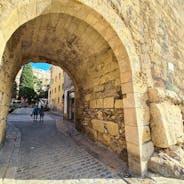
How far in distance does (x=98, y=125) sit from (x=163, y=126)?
1737mm

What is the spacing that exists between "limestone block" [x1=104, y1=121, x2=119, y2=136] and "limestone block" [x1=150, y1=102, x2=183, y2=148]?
2.41ft

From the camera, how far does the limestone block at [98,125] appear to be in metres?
3.84

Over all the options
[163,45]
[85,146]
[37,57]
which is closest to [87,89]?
[85,146]

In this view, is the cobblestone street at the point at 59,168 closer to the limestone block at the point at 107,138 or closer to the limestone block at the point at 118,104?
the limestone block at the point at 107,138

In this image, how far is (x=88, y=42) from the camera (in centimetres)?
350

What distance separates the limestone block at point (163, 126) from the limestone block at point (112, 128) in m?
0.73

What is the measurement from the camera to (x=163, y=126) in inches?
108

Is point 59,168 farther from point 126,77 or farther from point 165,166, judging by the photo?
point 126,77

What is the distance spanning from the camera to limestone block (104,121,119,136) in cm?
325

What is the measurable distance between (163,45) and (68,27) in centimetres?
250

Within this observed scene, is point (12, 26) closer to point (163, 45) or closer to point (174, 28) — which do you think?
point (163, 45)

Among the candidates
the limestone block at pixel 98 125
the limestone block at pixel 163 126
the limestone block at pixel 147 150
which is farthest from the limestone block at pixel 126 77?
the limestone block at pixel 98 125

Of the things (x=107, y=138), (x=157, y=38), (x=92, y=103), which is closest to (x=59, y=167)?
(x=107, y=138)

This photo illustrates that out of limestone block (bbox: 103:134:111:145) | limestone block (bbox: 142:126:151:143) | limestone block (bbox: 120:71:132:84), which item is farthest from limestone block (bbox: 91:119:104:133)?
limestone block (bbox: 120:71:132:84)
